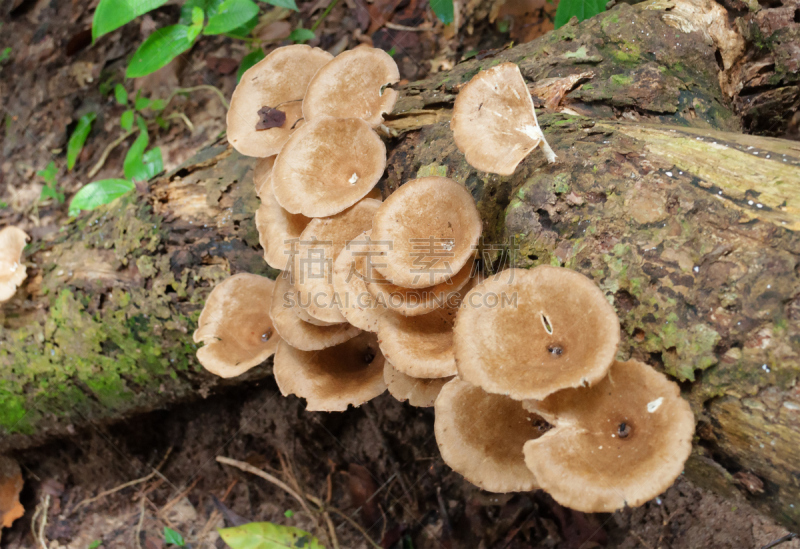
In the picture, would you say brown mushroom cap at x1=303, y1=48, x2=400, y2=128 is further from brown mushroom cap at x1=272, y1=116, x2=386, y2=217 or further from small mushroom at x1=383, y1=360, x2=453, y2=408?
small mushroom at x1=383, y1=360, x2=453, y2=408

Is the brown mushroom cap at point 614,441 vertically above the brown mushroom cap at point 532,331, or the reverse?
the brown mushroom cap at point 532,331

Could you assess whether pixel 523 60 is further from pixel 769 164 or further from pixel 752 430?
pixel 752 430

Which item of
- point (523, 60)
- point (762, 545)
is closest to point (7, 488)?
point (523, 60)

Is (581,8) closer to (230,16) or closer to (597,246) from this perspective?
(597,246)

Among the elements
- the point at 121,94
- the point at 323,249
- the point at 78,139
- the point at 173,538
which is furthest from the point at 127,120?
the point at 323,249

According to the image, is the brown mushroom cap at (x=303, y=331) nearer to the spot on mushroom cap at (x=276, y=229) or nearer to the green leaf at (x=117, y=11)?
the spot on mushroom cap at (x=276, y=229)

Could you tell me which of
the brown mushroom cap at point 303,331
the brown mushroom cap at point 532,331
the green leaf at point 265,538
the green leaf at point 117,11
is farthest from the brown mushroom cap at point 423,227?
the green leaf at point 117,11
